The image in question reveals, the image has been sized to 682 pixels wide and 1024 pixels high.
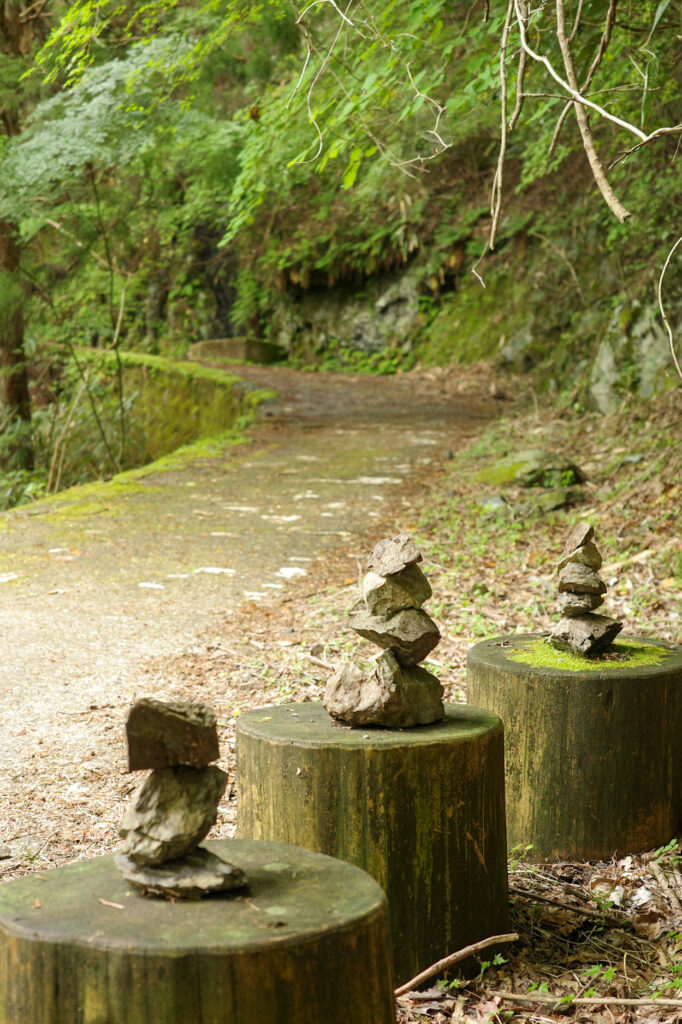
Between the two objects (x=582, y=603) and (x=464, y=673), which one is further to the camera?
(x=464, y=673)

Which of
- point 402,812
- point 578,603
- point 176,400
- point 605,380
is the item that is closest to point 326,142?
point 605,380

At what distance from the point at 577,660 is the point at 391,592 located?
3.03 ft

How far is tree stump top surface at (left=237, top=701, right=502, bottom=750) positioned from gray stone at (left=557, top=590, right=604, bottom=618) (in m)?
0.78

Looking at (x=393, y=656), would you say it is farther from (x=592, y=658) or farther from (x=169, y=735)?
(x=592, y=658)

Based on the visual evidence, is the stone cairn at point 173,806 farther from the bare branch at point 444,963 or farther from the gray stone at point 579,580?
the gray stone at point 579,580

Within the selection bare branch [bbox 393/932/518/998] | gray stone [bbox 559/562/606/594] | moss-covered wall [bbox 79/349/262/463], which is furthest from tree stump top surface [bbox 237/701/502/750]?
moss-covered wall [bbox 79/349/262/463]

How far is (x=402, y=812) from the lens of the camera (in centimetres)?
224

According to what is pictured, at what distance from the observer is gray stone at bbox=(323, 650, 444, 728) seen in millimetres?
2355

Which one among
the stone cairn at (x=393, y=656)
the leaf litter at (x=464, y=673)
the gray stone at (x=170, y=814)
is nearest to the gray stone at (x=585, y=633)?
the leaf litter at (x=464, y=673)

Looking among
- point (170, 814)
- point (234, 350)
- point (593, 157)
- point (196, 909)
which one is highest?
point (234, 350)

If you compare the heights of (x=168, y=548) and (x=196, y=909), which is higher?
(x=196, y=909)

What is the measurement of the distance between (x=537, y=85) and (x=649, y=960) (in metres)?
5.67

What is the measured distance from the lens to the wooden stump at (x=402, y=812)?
2.24m

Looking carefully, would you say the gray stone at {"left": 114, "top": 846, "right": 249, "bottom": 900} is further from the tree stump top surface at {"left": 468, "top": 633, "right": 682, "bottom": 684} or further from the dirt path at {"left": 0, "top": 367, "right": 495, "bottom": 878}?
the tree stump top surface at {"left": 468, "top": 633, "right": 682, "bottom": 684}
